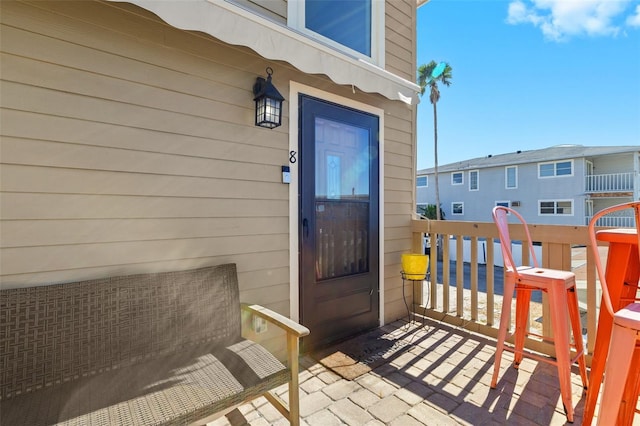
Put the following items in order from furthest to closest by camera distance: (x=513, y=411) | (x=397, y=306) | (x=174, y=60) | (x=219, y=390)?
(x=397, y=306) → (x=174, y=60) → (x=513, y=411) → (x=219, y=390)

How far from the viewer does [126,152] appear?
1.83 m

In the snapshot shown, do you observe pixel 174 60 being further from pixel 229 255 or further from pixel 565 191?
pixel 565 191

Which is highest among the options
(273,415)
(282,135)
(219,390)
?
(282,135)

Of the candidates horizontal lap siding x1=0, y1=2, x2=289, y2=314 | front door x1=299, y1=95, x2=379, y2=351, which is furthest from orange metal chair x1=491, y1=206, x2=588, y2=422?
horizontal lap siding x1=0, y1=2, x2=289, y2=314

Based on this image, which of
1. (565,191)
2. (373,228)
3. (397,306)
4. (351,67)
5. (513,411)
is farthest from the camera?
(565,191)

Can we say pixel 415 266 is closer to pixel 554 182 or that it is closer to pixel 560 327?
pixel 560 327

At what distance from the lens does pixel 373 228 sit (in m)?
3.24

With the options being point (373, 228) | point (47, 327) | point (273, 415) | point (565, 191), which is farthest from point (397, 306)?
point (565, 191)

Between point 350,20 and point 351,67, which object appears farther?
point 350,20

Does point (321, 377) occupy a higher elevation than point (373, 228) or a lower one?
lower

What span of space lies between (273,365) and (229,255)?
90 centimetres

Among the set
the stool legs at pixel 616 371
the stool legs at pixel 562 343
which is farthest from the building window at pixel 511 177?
the stool legs at pixel 616 371

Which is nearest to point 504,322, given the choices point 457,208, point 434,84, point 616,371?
point 616,371

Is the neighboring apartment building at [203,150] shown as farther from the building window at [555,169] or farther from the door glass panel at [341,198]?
the building window at [555,169]
